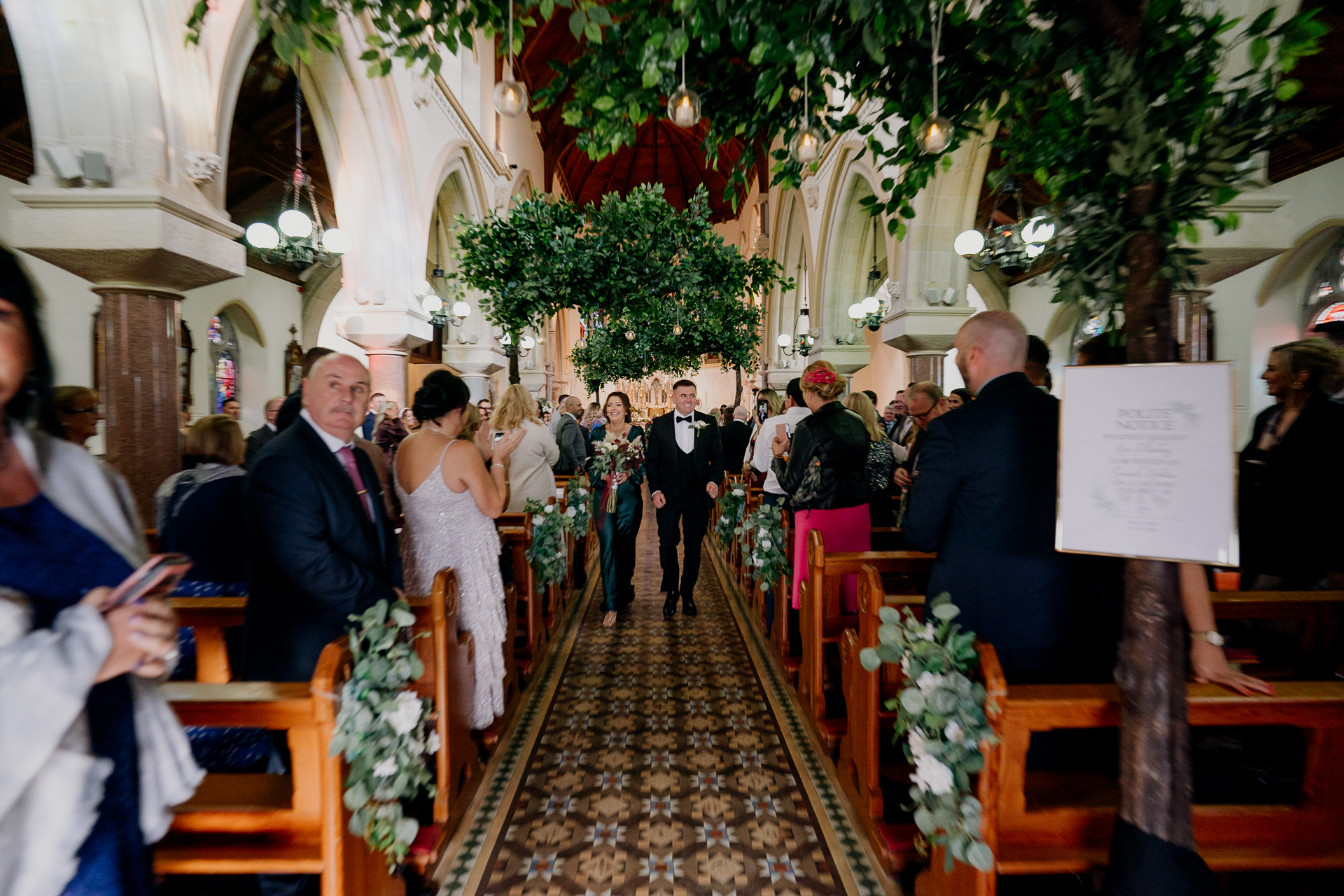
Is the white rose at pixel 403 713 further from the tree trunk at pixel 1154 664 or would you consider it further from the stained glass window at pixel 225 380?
the stained glass window at pixel 225 380

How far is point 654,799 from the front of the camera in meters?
2.73

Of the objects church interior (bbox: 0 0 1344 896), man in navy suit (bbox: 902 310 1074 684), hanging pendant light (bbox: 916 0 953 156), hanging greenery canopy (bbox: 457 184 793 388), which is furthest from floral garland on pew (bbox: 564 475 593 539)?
hanging pendant light (bbox: 916 0 953 156)

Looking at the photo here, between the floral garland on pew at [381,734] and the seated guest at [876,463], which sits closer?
the floral garland on pew at [381,734]

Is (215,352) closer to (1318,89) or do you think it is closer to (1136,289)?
(1136,289)

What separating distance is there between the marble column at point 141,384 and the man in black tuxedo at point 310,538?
2.10 metres

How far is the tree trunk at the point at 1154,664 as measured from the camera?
58.4 inches

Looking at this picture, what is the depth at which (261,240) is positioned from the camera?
6504 millimetres

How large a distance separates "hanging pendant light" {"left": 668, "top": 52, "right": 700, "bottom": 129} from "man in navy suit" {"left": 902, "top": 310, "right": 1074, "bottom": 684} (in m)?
1.31

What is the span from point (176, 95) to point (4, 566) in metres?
3.94

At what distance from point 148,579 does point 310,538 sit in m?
0.99

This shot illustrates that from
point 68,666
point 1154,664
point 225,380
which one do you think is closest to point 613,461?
point 1154,664

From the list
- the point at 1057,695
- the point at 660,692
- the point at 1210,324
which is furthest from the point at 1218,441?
the point at 1210,324

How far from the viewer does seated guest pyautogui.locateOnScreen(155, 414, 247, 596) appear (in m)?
2.62

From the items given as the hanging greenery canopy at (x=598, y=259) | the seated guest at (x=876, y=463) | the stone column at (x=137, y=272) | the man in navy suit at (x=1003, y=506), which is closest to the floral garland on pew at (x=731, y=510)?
the seated guest at (x=876, y=463)
